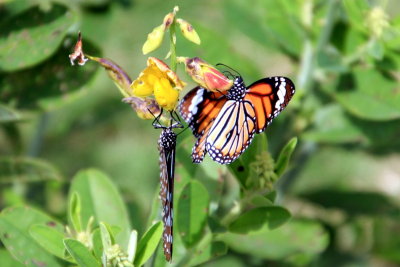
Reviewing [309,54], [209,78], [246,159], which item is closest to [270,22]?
[309,54]

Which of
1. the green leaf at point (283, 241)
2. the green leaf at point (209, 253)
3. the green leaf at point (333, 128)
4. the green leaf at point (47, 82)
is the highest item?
the green leaf at point (333, 128)

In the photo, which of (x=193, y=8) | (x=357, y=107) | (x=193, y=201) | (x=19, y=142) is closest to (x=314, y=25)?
(x=357, y=107)

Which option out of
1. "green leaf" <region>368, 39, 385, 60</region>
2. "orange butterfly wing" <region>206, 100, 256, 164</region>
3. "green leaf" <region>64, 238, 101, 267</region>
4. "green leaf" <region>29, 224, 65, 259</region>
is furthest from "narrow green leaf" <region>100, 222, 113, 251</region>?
"green leaf" <region>368, 39, 385, 60</region>

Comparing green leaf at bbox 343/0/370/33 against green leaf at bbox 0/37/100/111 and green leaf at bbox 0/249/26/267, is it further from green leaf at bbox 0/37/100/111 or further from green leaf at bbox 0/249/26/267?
green leaf at bbox 0/249/26/267

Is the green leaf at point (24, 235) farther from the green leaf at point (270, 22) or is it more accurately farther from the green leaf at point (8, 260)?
the green leaf at point (270, 22)

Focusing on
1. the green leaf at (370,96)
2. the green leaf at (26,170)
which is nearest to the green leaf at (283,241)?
the green leaf at (370,96)

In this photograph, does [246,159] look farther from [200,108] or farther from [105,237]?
[105,237]

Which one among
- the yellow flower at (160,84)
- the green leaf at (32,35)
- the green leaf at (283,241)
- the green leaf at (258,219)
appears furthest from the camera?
the green leaf at (283,241)

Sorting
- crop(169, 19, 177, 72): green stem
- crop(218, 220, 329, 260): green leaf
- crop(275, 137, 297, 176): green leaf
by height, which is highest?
crop(218, 220, 329, 260): green leaf
